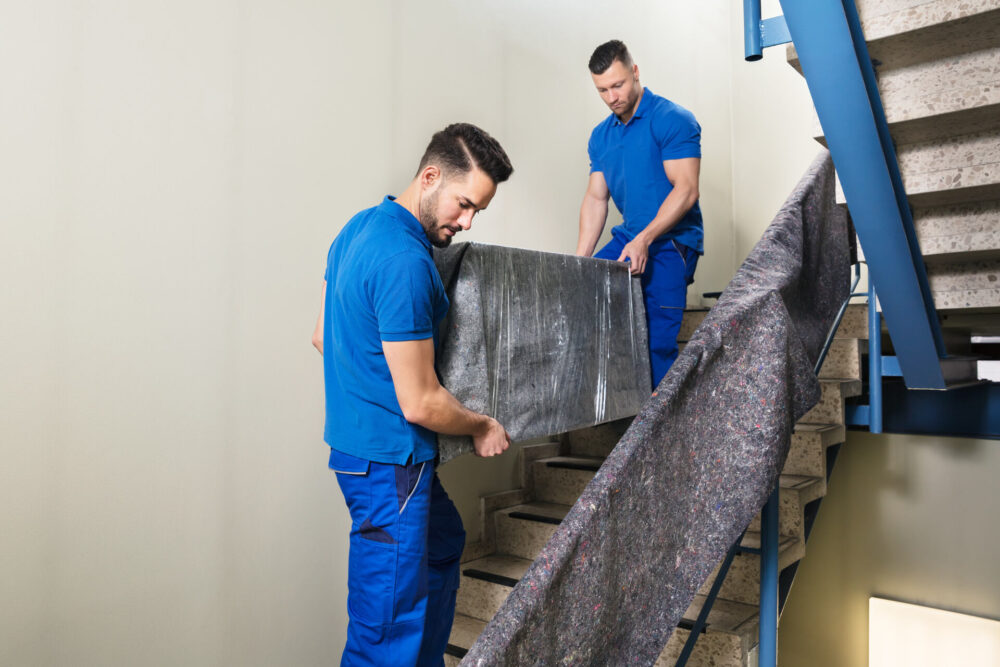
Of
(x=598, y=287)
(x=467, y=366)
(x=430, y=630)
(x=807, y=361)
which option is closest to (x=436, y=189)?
(x=467, y=366)

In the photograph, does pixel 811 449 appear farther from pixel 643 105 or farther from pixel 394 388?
pixel 394 388

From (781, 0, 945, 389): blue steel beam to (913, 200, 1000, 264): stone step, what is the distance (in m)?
0.11

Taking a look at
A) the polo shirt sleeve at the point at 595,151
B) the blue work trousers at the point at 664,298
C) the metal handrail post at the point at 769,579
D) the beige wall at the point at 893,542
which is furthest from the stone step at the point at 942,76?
the beige wall at the point at 893,542

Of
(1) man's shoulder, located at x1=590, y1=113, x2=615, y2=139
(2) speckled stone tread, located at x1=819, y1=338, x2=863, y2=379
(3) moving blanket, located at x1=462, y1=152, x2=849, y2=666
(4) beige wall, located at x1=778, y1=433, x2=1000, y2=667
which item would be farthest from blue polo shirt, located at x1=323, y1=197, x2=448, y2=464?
(4) beige wall, located at x1=778, y1=433, x2=1000, y2=667

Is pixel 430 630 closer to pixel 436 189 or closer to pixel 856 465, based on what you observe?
pixel 436 189

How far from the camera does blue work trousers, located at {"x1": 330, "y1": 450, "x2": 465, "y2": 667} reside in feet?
4.82

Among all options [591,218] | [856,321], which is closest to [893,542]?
[856,321]

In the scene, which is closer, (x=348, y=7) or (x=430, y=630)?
(x=430, y=630)

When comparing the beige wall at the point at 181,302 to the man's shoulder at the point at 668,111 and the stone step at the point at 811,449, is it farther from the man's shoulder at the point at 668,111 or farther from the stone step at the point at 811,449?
the stone step at the point at 811,449

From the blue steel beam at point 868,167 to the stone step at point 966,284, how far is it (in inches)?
7.1

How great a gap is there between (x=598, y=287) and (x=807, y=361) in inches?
32.4

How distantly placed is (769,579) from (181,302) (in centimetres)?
167

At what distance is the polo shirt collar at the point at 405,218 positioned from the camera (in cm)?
156

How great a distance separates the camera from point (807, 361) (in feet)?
4.83
